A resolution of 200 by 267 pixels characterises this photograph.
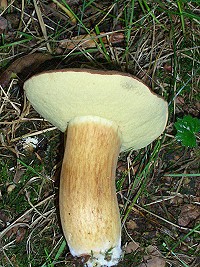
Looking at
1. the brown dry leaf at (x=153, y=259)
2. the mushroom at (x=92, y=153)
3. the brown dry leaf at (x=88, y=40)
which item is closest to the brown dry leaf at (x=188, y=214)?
the brown dry leaf at (x=153, y=259)

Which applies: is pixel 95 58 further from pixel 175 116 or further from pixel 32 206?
pixel 32 206

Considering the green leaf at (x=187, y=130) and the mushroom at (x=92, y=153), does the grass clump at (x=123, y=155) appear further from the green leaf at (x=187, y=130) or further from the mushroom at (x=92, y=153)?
the mushroom at (x=92, y=153)

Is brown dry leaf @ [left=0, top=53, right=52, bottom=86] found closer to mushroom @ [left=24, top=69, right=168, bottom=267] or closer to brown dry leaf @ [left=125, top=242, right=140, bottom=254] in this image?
mushroom @ [left=24, top=69, right=168, bottom=267]

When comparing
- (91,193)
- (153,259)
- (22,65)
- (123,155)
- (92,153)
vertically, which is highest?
(22,65)

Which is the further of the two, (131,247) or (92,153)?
(131,247)

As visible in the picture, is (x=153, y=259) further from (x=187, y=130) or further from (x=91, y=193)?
(x=187, y=130)

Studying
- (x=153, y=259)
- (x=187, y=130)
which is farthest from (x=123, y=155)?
(x=153, y=259)

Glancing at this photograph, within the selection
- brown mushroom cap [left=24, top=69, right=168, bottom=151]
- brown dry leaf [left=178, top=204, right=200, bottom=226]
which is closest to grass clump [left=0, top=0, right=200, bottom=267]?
brown dry leaf [left=178, top=204, right=200, bottom=226]

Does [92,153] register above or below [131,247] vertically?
above
